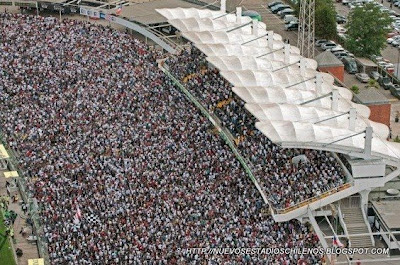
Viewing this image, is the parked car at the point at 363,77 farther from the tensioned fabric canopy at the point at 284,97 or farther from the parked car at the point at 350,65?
the tensioned fabric canopy at the point at 284,97

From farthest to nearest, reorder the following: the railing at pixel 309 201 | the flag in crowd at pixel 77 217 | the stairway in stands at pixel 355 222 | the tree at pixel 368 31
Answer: the tree at pixel 368 31, the flag in crowd at pixel 77 217, the railing at pixel 309 201, the stairway in stands at pixel 355 222

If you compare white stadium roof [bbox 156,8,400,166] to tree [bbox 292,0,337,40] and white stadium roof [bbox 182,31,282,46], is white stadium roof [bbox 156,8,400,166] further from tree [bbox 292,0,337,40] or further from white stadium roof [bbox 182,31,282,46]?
tree [bbox 292,0,337,40]

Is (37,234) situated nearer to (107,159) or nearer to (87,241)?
(87,241)

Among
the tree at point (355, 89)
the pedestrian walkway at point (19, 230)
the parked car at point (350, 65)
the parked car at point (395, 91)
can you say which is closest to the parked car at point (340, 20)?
the parked car at point (350, 65)

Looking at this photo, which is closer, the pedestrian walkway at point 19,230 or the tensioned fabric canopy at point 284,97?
the pedestrian walkway at point 19,230

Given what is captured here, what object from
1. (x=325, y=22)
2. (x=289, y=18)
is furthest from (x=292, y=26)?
(x=325, y=22)

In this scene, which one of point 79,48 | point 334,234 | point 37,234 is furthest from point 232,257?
point 79,48
